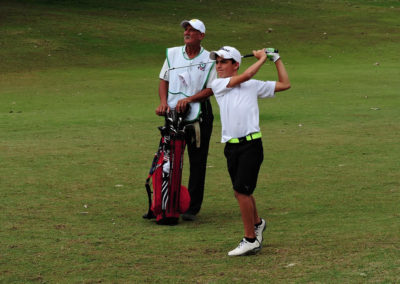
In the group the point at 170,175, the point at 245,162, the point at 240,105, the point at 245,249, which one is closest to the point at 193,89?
the point at 170,175

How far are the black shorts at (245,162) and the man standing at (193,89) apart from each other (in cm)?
132

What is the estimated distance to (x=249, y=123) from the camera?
640 centimetres

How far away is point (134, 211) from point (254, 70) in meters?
2.46

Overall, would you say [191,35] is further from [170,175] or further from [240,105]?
[240,105]

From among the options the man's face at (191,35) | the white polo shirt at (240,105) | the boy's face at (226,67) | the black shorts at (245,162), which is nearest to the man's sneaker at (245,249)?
the black shorts at (245,162)

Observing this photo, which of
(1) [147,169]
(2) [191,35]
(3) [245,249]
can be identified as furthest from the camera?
(1) [147,169]

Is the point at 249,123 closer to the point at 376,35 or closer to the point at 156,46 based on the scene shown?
the point at 156,46

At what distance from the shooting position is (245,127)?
21.0ft

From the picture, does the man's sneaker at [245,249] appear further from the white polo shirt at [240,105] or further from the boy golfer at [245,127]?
the white polo shirt at [240,105]

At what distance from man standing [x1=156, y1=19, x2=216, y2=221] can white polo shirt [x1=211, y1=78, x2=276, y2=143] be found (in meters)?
1.14

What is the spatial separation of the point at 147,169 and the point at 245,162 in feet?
13.5

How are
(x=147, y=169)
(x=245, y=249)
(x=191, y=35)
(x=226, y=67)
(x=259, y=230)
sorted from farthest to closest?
(x=147, y=169) < (x=191, y=35) < (x=226, y=67) < (x=259, y=230) < (x=245, y=249)

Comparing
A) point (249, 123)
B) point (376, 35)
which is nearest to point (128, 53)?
point (376, 35)

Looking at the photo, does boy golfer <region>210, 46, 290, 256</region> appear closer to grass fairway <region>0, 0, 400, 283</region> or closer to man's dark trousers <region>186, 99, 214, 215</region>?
grass fairway <region>0, 0, 400, 283</region>
